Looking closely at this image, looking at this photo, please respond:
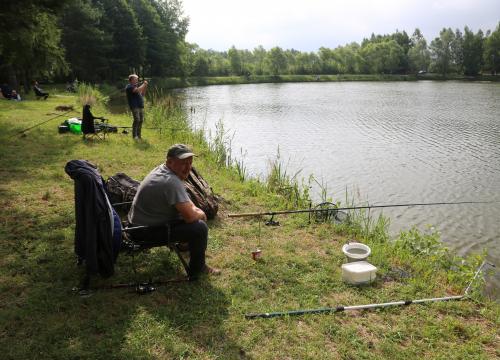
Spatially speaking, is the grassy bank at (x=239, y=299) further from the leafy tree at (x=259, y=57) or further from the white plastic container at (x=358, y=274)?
the leafy tree at (x=259, y=57)

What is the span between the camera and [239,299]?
4.05 metres

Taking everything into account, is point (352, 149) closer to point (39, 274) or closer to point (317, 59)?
point (39, 274)

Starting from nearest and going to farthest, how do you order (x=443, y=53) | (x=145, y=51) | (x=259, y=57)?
(x=145, y=51) < (x=443, y=53) < (x=259, y=57)

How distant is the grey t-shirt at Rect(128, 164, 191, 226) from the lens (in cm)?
391

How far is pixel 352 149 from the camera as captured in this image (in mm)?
15211

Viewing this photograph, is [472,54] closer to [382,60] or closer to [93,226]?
[382,60]

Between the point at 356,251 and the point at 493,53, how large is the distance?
97956 mm

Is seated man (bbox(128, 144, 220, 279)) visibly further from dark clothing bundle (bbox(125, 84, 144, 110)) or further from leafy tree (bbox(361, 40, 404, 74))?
leafy tree (bbox(361, 40, 404, 74))

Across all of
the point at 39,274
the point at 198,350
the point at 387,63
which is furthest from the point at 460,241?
the point at 387,63

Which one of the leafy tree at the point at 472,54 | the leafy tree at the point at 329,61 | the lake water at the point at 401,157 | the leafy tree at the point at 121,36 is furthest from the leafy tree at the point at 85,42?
the leafy tree at the point at 472,54

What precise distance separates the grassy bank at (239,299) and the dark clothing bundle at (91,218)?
422mm

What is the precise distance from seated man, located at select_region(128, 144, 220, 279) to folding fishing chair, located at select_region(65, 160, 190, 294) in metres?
0.10

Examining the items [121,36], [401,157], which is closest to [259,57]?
[121,36]

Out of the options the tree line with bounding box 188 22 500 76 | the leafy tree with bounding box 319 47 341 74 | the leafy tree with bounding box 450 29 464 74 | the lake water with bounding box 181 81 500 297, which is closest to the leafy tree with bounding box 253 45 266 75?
the tree line with bounding box 188 22 500 76
